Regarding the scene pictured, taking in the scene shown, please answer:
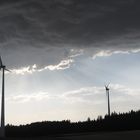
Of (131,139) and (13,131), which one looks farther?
(13,131)

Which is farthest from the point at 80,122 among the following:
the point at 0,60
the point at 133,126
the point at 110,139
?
the point at 110,139

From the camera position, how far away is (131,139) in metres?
58.2

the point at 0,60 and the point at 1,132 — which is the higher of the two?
the point at 0,60

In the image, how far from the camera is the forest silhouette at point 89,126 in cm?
11601

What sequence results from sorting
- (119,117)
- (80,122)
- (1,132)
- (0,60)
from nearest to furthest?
(1,132), (0,60), (119,117), (80,122)

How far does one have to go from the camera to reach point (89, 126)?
125062 mm

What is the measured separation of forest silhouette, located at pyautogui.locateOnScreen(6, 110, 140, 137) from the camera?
116m

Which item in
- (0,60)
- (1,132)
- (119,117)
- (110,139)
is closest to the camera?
(110,139)

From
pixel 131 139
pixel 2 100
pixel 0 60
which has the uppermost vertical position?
pixel 0 60

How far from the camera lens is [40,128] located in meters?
138

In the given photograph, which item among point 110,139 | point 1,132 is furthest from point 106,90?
point 110,139

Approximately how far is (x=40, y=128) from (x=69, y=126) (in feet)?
32.6

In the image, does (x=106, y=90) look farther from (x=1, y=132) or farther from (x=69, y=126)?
(x=1, y=132)

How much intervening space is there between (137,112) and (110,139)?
202 feet
